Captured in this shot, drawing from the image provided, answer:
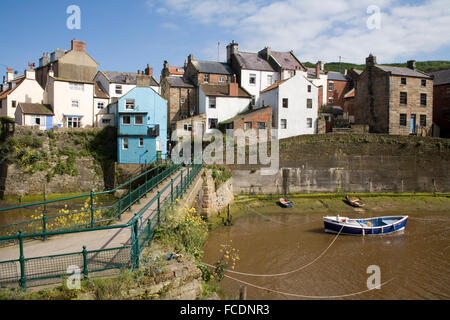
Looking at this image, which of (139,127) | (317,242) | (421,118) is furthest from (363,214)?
(139,127)

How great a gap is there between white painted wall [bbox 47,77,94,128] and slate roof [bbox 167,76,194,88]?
29.5 feet

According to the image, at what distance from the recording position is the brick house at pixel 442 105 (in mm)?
40281

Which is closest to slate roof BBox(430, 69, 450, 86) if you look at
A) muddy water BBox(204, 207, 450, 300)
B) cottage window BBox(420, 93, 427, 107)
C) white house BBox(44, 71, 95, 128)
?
cottage window BBox(420, 93, 427, 107)

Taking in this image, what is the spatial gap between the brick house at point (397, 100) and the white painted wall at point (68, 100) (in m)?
32.4

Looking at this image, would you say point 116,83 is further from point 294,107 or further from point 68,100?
point 294,107

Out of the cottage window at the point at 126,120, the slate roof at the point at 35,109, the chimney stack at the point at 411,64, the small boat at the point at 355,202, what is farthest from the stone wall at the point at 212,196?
the chimney stack at the point at 411,64

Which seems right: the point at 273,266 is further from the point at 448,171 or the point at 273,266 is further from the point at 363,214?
the point at 448,171

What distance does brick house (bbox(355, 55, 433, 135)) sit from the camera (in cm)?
3622

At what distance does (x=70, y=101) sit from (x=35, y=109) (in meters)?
3.42

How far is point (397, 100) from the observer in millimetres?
36281

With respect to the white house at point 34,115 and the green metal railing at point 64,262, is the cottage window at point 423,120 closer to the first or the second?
the green metal railing at point 64,262

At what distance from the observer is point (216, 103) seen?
35406 mm

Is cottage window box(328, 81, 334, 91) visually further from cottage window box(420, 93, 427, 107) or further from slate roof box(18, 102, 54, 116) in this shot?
slate roof box(18, 102, 54, 116)

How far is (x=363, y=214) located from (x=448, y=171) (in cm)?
1423
